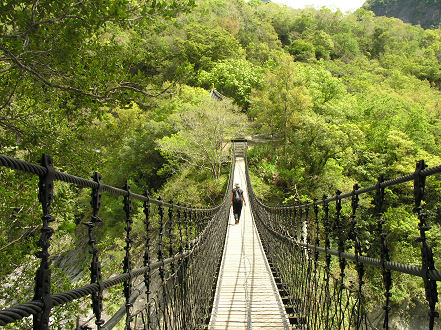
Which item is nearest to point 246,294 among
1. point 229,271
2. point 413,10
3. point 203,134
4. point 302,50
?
point 229,271

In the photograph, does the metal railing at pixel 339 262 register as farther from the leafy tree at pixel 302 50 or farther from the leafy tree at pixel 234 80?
the leafy tree at pixel 302 50

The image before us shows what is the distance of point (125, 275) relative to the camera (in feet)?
3.87

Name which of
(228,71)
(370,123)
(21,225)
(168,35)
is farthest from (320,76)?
(21,225)

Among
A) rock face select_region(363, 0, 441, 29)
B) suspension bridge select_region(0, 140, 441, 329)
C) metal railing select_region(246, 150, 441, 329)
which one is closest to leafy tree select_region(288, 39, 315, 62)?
suspension bridge select_region(0, 140, 441, 329)

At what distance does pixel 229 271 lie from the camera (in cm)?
456

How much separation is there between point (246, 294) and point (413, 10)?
7853 centimetres

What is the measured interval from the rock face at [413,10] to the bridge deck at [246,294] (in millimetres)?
68148

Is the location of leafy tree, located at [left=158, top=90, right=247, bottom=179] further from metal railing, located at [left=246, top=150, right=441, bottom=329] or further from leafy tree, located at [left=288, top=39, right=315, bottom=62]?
leafy tree, located at [left=288, top=39, right=315, bottom=62]

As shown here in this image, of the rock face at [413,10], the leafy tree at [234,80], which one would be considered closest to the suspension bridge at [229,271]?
the leafy tree at [234,80]

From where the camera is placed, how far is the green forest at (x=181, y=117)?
2.68 meters

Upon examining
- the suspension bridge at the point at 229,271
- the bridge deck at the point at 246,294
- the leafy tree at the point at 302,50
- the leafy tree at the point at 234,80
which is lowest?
the bridge deck at the point at 246,294

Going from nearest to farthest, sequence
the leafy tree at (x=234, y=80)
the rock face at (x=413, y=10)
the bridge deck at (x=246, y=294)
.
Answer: the bridge deck at (x=246, y=294)
the leafy tree at (x=234, y=80)
the rock face at (x=413, y=10)

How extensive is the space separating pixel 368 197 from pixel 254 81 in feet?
48.6

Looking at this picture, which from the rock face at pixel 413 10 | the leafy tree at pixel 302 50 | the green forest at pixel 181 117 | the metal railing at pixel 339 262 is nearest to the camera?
the metal railing at pixel 339 262
